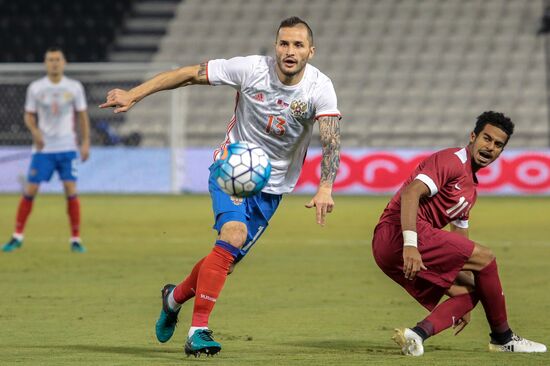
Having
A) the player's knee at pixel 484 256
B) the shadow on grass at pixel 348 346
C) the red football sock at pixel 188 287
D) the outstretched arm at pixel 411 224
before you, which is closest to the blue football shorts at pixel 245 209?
the red football sock at pixel 188 287

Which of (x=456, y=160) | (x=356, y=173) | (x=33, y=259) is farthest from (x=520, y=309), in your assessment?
(x=356, y=173)

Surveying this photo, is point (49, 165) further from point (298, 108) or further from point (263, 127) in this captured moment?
point (298, 108)

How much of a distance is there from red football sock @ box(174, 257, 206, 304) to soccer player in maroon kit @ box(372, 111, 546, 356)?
108 cm

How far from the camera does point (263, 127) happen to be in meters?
6.91

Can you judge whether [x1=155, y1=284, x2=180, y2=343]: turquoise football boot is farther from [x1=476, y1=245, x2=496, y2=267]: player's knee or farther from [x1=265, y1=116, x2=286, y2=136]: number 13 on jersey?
[x1=476, y1=245, x2=496, y2=267]: player's knee

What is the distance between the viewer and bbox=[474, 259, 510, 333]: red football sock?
21.7 ft

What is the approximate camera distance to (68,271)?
1138cm

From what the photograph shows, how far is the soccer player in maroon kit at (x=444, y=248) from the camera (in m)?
6.48

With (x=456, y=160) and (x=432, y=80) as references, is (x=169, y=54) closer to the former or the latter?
(x=432, y=80)

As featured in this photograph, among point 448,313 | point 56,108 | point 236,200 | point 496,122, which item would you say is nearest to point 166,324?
point 236,200

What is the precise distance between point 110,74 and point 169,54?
9.51ft

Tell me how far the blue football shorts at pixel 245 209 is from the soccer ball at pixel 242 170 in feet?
0.49

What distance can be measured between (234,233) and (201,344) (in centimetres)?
68

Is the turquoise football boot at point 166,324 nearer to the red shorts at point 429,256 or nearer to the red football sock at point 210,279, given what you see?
the red football sock at point 210,279
